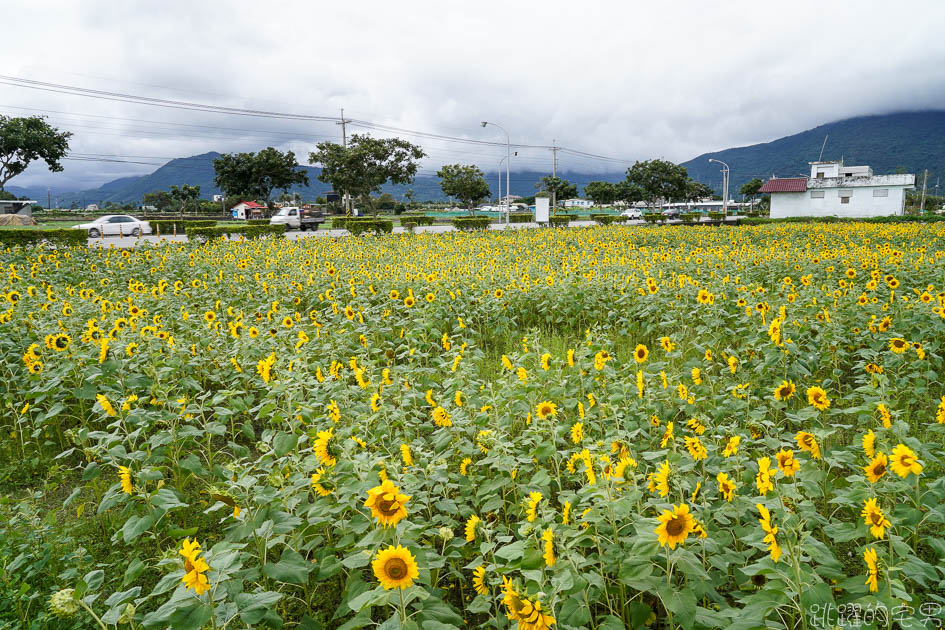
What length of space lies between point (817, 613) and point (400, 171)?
46798mm

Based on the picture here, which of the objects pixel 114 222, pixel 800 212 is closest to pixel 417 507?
pixel 114 222

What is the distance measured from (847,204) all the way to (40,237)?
58015mm

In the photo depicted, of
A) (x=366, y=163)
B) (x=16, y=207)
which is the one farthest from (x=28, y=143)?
(x=366, y=163)

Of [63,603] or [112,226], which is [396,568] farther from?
[112,226]

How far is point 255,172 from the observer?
56.2 metres

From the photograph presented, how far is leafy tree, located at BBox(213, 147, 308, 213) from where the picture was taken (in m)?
55.8

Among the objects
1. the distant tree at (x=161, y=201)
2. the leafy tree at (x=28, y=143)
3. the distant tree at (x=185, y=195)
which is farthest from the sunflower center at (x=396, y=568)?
the distant tree at (x=161, y=201)

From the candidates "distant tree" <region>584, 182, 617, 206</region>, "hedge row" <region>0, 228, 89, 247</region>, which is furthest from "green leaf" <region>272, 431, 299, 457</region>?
"distant tree" <region>584, 182, 617, 206</region>

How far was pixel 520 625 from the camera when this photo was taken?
147cm

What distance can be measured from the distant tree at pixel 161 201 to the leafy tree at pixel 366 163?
41554 millimetres

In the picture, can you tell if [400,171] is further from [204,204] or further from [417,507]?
[417,507]

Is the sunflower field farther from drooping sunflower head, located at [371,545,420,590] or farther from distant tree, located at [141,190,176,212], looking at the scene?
distant tree, located at [141,190,176,212]

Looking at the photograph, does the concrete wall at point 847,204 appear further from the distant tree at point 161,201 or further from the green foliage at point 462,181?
the distant tree at point 161,201

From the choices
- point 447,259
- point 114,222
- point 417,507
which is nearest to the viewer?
point 417,507
